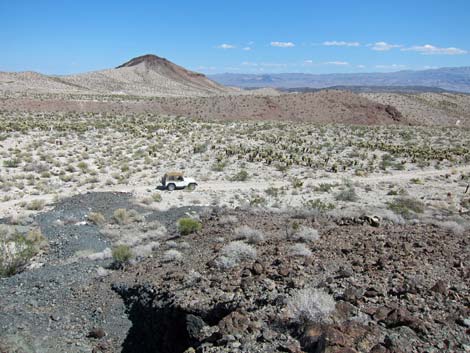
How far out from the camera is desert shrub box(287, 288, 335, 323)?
6.83m

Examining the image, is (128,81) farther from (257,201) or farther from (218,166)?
(257,201)

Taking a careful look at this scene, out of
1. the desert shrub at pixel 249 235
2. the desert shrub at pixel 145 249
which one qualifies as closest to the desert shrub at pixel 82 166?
the desert shrub at pixel 145 249

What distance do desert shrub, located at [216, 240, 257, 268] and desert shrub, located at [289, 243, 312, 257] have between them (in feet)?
2.98

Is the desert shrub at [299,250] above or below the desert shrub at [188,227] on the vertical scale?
above

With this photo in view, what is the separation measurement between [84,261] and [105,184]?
433 inches

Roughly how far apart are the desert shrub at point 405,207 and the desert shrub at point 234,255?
818cm

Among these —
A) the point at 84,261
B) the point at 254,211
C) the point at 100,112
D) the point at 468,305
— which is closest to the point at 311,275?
the point at 468,305

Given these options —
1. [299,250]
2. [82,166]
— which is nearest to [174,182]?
[82,166]

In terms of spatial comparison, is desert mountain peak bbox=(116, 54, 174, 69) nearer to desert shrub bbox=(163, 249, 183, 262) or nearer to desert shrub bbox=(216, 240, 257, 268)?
desert shrub bbox=(163, 249, 183, 262)

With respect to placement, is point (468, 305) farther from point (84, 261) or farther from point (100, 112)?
point (100, 112)

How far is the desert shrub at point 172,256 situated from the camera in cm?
1181

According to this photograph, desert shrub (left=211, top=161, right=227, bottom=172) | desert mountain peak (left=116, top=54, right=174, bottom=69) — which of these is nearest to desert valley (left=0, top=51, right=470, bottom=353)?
desert shrub (left=211, top=161, right=227, bottom=172)

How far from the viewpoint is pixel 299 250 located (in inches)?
413

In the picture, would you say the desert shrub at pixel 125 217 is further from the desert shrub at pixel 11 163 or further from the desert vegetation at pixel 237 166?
the desert shrub at pixel 11 163
